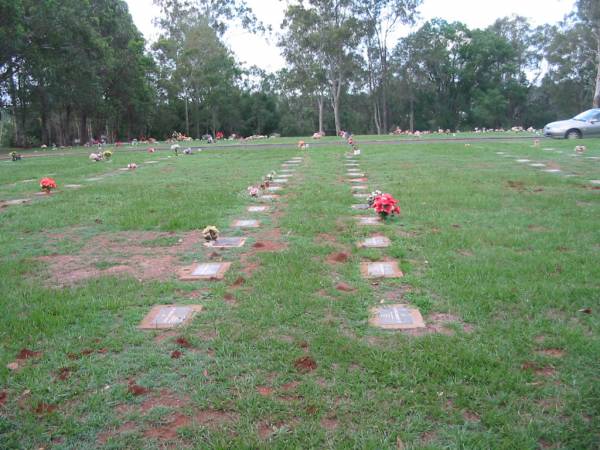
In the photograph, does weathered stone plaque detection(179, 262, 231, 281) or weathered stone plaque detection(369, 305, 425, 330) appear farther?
weathered stone plaque detection(179, 262, 231, 281)

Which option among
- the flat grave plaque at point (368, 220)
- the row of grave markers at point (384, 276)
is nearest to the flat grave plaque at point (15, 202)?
the row of grave markers at point (384, 276)

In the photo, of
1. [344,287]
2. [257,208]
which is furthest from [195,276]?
[257,208]

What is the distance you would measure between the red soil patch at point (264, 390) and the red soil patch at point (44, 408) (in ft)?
2.31

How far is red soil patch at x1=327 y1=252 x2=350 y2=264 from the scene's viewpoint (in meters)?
3.32

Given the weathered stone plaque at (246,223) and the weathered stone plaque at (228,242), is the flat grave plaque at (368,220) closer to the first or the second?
the weathered stone plaque at (246,223)

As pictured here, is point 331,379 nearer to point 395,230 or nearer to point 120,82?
point 395,230

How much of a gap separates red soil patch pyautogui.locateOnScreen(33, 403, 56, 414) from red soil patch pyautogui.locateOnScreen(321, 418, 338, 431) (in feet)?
3.05

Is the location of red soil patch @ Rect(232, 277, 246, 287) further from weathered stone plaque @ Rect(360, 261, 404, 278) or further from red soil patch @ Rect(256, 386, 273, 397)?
→ red soil patch @ Rect(256, 386, 273, 397)

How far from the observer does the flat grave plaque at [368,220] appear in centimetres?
441

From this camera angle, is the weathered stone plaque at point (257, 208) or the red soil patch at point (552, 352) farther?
the weathered stone plaque at point (257, 208)

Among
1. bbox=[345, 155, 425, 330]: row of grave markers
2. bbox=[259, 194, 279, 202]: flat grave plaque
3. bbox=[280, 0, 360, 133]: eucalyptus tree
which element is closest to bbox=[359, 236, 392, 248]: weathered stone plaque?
bbox=[345, 155, 425, 330]: row of grave markers

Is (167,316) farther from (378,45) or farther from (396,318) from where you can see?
(378,45)

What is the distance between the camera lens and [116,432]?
1605 millimetres

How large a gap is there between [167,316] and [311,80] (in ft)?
107
